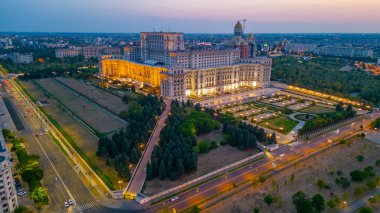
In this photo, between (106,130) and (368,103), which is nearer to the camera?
(106,130)

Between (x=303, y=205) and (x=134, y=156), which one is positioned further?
(x=134, y=156)

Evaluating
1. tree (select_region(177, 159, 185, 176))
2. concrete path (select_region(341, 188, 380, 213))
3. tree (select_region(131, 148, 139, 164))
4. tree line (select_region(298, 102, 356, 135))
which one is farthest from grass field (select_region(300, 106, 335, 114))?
tree (select_region(131, 148, 139, 164))

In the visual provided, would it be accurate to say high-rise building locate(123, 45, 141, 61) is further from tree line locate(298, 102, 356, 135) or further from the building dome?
tree line locate(298, 102, 356, 135)

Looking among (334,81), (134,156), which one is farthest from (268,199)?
(334,81)

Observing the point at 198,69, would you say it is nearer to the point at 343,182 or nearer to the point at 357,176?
the point at 357,176

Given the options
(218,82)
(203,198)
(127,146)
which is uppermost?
(218,82)

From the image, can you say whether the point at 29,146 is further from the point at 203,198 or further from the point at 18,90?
the point at 18,90

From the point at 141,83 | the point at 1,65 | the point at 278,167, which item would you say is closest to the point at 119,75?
the point at 141,83
